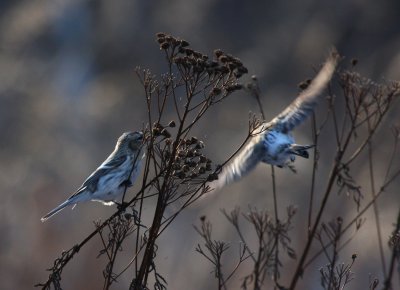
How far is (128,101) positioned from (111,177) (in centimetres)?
1005

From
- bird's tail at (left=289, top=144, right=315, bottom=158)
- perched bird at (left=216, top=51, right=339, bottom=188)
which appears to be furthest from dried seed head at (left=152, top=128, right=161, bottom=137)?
bird's tail at (left=289, top=144, right=315, bottom=158)

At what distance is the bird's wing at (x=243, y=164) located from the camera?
468cm

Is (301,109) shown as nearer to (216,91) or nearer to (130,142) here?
(130,142)

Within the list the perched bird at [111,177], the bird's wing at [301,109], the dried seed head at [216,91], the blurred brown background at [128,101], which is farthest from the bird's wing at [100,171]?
the blurred brown background at [128,101]

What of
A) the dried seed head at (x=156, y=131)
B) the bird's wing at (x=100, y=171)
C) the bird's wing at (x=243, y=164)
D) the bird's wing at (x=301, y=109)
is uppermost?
the bird's wing at (x=301, y=109)

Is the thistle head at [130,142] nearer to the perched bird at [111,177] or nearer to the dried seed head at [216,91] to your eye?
the perched bird at [111,177]

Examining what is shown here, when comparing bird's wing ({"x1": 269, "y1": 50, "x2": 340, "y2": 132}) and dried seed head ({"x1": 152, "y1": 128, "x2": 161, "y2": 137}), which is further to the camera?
bird's wing ({"x1": 269, "y1": 50, "x2": 340, "y2": 132})

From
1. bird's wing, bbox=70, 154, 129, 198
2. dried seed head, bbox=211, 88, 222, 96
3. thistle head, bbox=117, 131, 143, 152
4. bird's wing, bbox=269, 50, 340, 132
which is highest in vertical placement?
thistle head, bbox=117, 131, 143, 152

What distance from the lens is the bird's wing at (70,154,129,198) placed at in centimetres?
495

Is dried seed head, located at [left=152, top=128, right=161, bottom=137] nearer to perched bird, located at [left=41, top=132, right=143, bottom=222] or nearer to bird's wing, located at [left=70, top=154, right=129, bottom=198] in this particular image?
perched bird, located at [left=41, top=132, right=143, bottom=222]

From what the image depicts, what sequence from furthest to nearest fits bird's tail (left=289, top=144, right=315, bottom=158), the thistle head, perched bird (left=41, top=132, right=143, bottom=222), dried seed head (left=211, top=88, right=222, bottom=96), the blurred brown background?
the blurred brown background
the thistle head
bird's tail (left=289, top=144, right=315, bottom=158)
perched bird (left=41, top=132, right=143, bottom=222)
dried seed head (left=211, top=88, right=222, bottom=96)

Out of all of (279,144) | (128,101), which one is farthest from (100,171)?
(128,101)

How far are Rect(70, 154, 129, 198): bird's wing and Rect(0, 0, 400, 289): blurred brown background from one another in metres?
3.54

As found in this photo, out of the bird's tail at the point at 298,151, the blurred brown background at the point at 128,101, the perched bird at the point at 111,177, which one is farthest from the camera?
the blurred brown background at the point at 128,101
